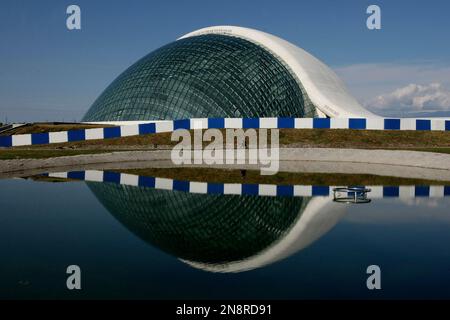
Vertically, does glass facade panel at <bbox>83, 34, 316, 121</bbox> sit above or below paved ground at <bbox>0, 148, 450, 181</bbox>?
above

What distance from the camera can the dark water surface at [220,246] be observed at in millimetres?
8523

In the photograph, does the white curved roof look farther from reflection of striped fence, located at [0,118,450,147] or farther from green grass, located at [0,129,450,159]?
green grass, located at [0,129,450,159]

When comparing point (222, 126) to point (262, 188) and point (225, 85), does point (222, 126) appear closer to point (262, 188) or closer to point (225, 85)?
point (225, 85)

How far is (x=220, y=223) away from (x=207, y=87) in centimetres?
3736

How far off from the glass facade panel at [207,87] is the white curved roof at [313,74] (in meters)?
1.04

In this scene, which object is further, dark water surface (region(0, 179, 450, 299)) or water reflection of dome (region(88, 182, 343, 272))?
water reflection of dome (region(88, 182, 343, 272))

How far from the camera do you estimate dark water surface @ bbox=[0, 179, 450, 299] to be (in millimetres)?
8523

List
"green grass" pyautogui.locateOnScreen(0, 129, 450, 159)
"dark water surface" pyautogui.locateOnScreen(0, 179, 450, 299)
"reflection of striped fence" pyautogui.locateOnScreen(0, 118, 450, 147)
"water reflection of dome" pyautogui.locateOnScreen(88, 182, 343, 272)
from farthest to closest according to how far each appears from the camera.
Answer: "reflection of striped fence" pyautogui.locateOnScreen(0, 118, 450, 147), "green grass" pyautogui.locateOnScreen(0, 129, 450, 159), "water reflection of dome" pyautogui.locateOnScreen(88, 182, 343, 272), "dark water surface" pyautogui.locateOnScreen(0, 179, 450, 299)

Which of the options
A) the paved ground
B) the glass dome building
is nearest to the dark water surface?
the paved ground

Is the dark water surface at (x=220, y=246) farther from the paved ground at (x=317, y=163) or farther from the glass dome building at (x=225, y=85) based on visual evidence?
the glass dome building at (x=225, y=85)

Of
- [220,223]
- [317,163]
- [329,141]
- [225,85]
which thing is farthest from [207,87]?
[220,223]

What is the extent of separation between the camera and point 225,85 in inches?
1978

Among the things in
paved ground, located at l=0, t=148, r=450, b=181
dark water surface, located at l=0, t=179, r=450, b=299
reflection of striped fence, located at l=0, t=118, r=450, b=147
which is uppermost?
reflection of striped fence, located at l=0, t=118, r=450, b=147

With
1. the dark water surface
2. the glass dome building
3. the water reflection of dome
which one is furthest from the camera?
the glass dome building
